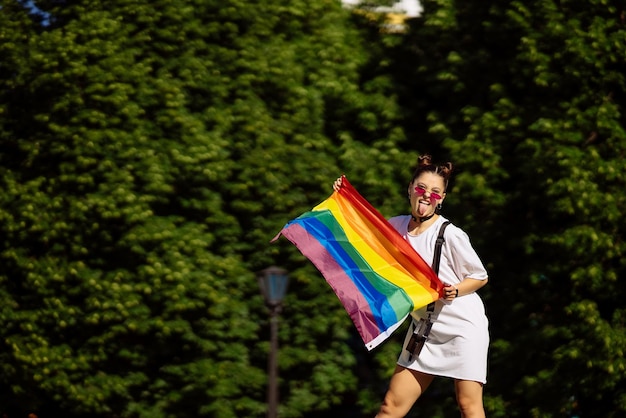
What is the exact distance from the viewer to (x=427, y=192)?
19.3 ft

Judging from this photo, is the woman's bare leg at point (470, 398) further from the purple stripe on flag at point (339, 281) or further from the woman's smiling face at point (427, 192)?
the woman's smiling face at point (427, 192)

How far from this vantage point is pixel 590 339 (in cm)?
946

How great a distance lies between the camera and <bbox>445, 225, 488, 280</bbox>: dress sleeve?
228 inches

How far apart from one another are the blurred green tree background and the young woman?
4.07 m

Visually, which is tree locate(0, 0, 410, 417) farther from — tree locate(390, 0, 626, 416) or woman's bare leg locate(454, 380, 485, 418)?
woman's bare leg locate(454, 380, 485, 418)

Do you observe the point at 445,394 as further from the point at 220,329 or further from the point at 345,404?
the point at 220,329

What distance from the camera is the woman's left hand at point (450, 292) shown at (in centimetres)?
576

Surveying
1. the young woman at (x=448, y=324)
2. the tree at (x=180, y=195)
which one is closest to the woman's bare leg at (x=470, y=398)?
the young woman at (x=448, y=324)

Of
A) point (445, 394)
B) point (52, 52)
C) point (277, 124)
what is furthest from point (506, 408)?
point (52, 52)

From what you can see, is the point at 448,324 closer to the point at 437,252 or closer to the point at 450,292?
the point at 450,292

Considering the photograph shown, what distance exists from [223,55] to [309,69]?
80 centimetres

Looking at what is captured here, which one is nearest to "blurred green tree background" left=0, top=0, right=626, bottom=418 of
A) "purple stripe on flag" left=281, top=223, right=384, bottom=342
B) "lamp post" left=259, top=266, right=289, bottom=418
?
"lamp post" left=259, top=266, right=289, bottom=418

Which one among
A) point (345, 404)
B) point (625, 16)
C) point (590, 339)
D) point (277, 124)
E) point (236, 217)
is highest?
point (625, 16)

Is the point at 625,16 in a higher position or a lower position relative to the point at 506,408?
higher
